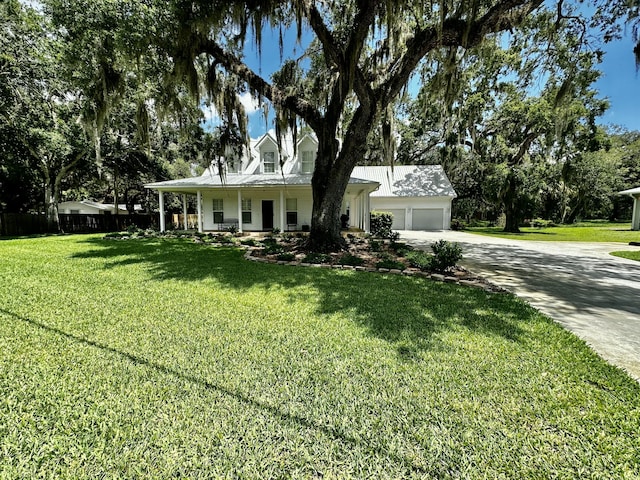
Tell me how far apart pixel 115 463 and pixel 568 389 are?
3245 millimetres

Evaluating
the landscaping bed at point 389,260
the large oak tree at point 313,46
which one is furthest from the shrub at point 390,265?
the large oak tree at point 313,46

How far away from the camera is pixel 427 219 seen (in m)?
21.2

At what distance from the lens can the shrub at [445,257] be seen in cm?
586

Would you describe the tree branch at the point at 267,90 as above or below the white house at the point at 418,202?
above

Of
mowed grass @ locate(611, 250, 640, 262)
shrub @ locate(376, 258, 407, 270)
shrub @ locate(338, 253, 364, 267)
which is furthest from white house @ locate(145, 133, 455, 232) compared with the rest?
mowed grass @ locate(611, 250, 640, 262)

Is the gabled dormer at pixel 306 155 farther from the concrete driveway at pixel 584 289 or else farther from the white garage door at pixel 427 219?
the concrete driveway at pixel 584 289

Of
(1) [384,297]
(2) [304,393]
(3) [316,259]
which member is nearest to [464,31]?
(1) [384,297]

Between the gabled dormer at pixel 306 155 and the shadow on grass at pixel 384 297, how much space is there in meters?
9.86

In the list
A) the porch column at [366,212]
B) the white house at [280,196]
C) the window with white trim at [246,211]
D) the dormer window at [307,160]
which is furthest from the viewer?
the window with white trim at [246,211]

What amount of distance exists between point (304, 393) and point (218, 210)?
15827mm

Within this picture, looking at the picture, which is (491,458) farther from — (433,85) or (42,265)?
(42,265)

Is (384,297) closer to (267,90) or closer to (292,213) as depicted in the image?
(267,90)

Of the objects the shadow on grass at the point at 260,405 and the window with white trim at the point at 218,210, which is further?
the window with white trim at the point at 218,210

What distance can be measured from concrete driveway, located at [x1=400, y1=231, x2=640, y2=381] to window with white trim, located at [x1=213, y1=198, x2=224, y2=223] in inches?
513
